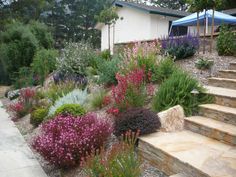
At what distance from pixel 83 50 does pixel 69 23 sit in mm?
23091

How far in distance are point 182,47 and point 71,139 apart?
4.43 m

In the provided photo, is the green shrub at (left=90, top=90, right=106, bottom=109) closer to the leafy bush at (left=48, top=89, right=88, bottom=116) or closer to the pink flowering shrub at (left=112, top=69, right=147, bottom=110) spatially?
the leafy bush at (left=48, top=89, right=88, bottom=116)

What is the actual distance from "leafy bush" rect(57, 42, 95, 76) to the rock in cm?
521

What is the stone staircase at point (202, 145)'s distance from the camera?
3.52 meters

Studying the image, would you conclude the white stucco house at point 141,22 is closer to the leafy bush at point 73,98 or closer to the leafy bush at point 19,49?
the leafy bush at point 19,49

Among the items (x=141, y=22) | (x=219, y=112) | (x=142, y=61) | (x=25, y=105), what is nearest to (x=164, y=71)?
(x=142, y=61)

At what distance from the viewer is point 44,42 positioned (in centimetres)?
1723

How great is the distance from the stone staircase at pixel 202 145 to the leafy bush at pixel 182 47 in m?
2.38

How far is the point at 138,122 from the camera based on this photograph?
181 inches

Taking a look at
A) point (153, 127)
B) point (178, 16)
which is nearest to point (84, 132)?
point (153, 127)

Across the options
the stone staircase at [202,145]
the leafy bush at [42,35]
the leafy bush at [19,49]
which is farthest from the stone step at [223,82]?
the leafy bush at [42,35]

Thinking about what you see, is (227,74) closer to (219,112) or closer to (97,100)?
(219,112)

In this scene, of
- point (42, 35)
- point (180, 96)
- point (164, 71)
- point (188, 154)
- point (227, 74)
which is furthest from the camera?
point (42, 35)

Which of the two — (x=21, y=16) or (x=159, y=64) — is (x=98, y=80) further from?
(x=21, y=16)
